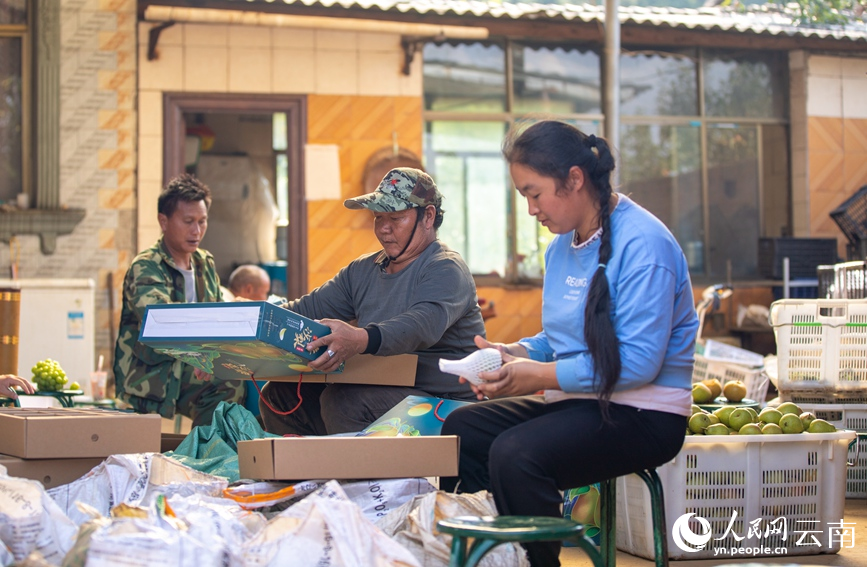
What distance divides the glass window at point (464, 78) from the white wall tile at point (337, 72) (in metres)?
0.72

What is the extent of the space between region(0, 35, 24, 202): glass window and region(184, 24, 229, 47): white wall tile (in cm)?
140

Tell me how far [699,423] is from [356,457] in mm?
1752

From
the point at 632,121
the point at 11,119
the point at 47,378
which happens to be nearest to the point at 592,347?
the point at 47,378

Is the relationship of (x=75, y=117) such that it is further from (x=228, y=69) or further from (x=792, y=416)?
(x=792, y=416)

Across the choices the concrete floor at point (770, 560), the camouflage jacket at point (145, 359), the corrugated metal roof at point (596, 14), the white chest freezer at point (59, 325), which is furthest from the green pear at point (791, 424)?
the corrugated metal roof at point (596, 14)

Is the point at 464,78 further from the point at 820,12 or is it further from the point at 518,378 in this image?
the point at 518,378

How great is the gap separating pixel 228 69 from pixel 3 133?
196cm

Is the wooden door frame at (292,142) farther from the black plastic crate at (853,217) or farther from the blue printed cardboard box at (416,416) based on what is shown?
the blue printed cardboard box at (416,416)

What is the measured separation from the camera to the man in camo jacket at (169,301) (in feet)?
16.7

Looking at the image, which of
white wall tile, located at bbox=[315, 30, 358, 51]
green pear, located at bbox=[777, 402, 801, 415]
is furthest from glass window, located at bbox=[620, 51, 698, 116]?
green pear, located at bbox=[777, 402, 801, 415]

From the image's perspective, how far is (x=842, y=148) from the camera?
10.1 meters

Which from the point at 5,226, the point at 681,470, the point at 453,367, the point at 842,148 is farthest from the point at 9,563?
the point at 842,148

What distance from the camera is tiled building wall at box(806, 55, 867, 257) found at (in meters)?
10.1

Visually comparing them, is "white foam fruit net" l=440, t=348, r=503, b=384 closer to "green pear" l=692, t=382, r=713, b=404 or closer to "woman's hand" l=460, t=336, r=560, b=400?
"woman's hand" l=460, t=336, r=560, b=400
